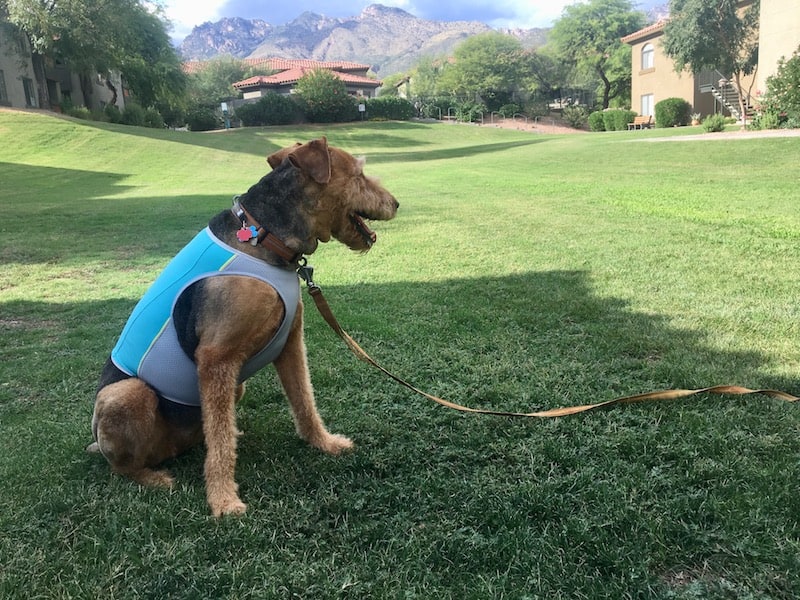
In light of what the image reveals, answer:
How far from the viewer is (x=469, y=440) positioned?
122 inches

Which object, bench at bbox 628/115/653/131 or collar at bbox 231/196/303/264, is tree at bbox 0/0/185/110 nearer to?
collar at bbox 231/196/303/264

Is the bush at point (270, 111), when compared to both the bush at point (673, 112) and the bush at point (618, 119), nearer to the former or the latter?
the bush at point (618, 119)

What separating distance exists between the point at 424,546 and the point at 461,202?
36.3 ft

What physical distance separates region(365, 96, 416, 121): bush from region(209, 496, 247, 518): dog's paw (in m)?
59.1

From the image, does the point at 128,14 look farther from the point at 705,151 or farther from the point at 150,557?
the point at 150,557

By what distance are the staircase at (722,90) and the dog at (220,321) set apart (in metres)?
41.7

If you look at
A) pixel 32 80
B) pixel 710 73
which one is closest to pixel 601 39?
pixel 710 73

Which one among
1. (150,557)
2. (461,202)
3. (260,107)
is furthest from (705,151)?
(260,107)

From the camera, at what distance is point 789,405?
3176 mm

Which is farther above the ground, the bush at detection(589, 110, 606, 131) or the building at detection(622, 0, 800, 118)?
the building at detection(622, 0, 800, 118)

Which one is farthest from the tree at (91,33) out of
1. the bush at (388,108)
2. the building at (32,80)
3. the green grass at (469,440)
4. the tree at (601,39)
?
the tree at (601,39)

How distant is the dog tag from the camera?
2.68 m

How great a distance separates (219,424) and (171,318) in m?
0.56

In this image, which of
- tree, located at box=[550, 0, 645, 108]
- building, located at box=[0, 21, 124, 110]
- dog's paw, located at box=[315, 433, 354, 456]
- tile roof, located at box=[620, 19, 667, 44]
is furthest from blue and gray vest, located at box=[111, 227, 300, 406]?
tree, located at box=[550, 0, 645, 108]
